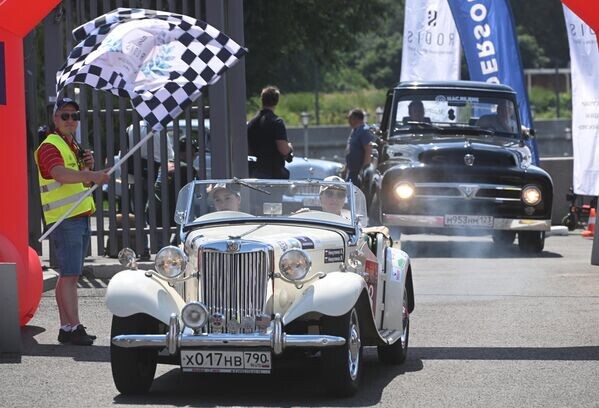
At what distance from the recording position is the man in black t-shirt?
1555cm

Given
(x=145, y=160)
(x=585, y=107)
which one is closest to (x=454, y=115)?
(x=585, y=107)

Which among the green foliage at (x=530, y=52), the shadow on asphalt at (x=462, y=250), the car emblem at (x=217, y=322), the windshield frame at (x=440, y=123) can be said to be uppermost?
the green foliage at (x=530, y=52)

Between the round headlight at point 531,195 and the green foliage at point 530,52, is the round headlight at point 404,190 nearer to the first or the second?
the round headlight at point 531,195

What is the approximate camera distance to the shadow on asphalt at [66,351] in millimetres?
9641

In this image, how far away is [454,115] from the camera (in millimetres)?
18234

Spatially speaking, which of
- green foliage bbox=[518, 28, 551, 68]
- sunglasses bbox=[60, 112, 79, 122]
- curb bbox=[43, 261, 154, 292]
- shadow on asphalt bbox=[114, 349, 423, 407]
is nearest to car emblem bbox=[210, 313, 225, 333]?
shadow on asphalt bbox=[114, 349, 423, 407]

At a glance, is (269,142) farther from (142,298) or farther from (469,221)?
(142,298)

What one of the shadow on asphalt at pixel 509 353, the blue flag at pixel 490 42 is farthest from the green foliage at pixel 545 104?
the shadow on asphalt at pixel 509 353

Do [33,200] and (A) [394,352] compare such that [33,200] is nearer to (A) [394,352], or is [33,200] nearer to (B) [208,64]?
(B) [208,64]

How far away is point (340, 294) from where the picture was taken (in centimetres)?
809

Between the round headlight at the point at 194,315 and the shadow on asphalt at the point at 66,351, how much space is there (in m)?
1.75

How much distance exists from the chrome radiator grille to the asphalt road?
1.76 ft

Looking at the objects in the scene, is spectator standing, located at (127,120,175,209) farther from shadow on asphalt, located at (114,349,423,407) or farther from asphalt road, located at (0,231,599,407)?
shadow on asphalt, located at (114,349,423,407)

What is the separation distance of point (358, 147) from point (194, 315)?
1149 cm
